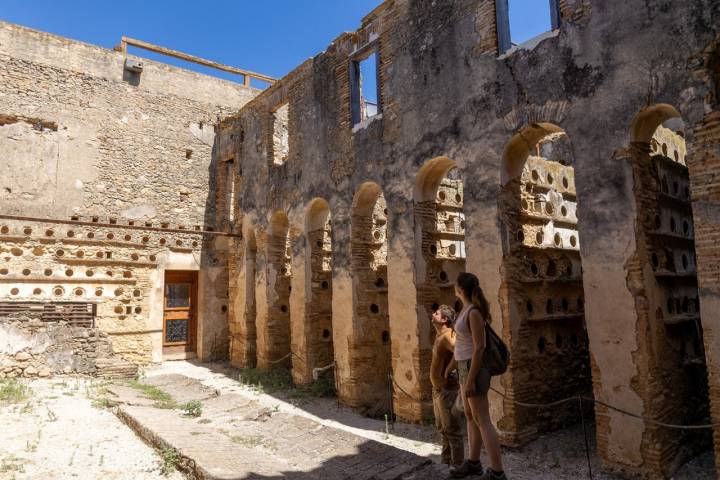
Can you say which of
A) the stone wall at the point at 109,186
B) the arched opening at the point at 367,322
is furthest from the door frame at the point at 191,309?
the arched opening at the point at 367,322

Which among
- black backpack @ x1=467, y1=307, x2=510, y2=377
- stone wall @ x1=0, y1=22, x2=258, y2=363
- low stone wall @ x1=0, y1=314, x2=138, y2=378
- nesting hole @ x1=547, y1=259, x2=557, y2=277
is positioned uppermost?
stone wall @ x1=0, y1=22, x2=258, y2=363

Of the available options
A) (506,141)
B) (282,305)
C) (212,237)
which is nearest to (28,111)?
(212,237)

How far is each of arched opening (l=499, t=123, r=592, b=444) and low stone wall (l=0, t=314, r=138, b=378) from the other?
905cm

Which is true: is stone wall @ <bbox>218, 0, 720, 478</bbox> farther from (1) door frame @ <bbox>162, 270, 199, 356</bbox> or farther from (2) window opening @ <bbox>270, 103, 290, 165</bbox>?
(1) door frame @ <bbox>162, 270, 199, 356</bbox>

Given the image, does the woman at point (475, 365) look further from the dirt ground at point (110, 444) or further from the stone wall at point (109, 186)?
the stone wall at point (109, 186)

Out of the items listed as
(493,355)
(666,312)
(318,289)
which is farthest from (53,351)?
(666,312)

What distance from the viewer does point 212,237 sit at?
15.4 meters

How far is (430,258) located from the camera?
8672 millimetres

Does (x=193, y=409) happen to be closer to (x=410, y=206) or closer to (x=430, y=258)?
(x=430, y=258)

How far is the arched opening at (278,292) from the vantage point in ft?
42.0

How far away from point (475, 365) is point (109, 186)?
12520 millimetres

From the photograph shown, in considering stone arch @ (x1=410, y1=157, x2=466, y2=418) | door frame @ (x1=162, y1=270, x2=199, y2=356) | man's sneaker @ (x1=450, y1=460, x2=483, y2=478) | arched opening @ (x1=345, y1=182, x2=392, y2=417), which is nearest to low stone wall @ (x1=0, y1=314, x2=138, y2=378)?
door frame @ (x1=162, y1=270, x2=199, y2=356)

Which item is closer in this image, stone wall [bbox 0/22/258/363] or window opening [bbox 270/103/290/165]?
stone wall [bbox 0/22/258/363]

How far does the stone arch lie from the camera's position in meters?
8.43
